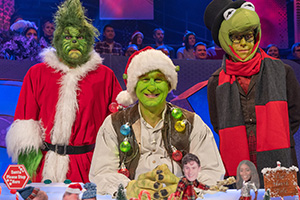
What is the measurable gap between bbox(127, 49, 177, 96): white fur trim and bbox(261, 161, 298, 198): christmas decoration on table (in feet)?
2.55

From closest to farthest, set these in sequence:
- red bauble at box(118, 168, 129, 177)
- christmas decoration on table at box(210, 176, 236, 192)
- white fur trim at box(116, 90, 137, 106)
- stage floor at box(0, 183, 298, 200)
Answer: stage floor at box(0, 183, 298, 200) → christmas decoration on table at box(210, 176, 236, 192) → red bauble at box(118, 168, 129, 177) → white fur trim at box(116, 90, 137, 106)

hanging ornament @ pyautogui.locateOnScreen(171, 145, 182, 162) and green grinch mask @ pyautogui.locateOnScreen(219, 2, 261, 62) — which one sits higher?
green grinch mask @ pyautogui.locateOnScreen(219, 2, 261, 62)

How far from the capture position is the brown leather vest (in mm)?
2420

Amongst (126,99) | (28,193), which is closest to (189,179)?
(28,193)

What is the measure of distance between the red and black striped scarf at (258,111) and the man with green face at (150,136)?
0.48 m

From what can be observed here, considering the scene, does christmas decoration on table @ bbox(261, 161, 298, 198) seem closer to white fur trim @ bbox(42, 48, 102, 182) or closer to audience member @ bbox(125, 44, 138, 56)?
white fur trim @ bbox(42, 48, 102, 182)

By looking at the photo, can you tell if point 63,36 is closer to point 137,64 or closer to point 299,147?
point 137,64

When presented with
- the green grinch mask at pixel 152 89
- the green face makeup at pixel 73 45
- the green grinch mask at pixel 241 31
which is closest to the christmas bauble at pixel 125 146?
the green grinch mask at pixel 152 89

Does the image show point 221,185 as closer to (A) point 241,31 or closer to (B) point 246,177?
(B) point 246,177

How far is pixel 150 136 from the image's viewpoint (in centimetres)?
248

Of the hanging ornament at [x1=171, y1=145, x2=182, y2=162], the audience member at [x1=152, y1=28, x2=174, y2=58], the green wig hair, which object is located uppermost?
the audience member at [x1=152, y1=28, x2=174, y2=58]

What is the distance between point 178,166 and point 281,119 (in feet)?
2.87

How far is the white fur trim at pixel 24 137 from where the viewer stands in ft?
9.65

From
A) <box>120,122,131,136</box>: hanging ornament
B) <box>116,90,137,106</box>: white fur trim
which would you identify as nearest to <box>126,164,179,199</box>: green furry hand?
<box>120,122,131,136</box>: hanging ornament
